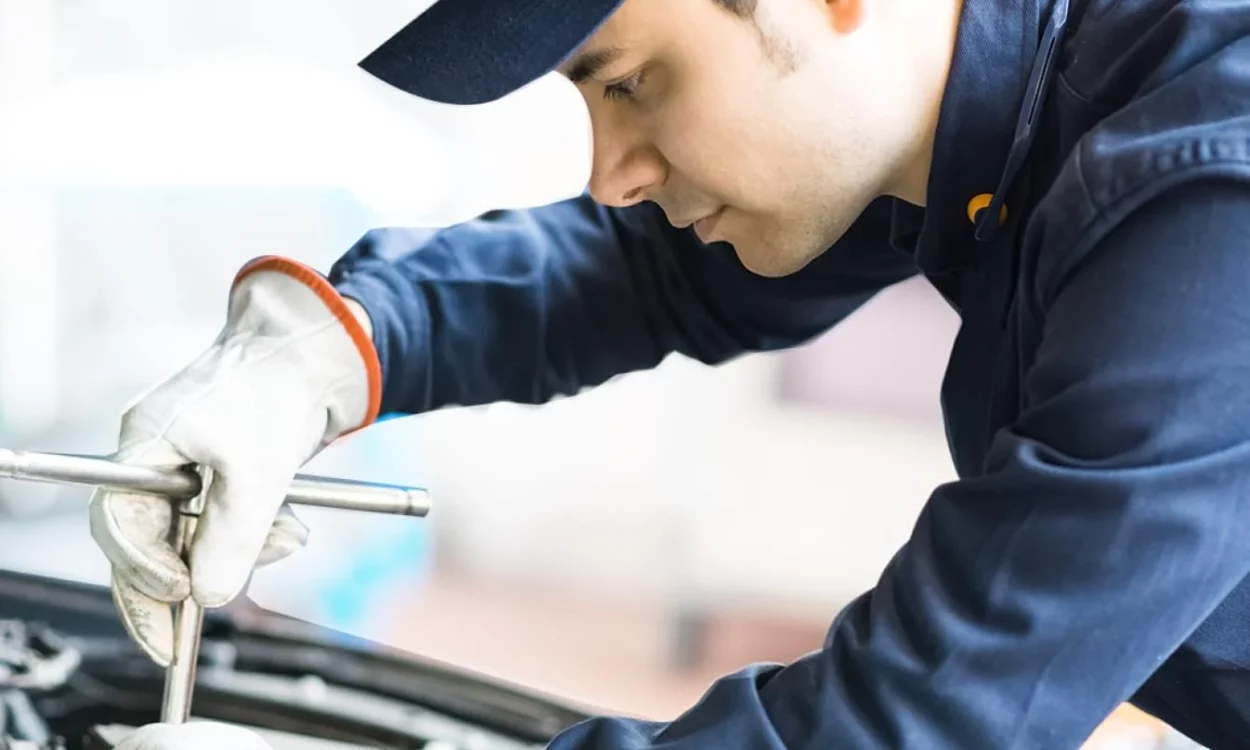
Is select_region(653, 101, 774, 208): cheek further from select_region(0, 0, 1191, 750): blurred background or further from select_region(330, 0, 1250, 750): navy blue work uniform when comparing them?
select_region(0, 0, 1191, 750): blurred background

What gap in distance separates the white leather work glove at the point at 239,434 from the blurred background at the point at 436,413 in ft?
0.74

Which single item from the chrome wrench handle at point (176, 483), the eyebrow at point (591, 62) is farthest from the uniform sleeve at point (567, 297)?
the eyebrow at point (591, 62)

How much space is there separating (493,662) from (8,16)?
55cm

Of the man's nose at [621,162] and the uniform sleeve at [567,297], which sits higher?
the man's nose at [621,162]

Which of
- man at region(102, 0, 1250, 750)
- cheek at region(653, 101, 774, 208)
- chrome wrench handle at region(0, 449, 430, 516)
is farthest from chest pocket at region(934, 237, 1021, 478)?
chrome wrench handle at region(0, 449, 430, 516)

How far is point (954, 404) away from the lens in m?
0.57

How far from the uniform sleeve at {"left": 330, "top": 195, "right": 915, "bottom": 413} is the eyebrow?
211mm

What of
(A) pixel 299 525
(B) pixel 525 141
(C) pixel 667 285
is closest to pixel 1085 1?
(C) pixel 667 285

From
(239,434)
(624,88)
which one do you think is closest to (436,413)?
(239,434)

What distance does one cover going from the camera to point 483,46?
1.46 feet

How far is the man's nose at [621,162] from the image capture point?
515mm

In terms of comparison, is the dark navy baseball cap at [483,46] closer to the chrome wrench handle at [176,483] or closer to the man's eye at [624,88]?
the man's eye at [624,88]

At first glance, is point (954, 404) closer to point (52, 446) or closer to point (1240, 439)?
point (1240, 439)

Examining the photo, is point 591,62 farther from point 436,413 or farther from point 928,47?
point 436,413
